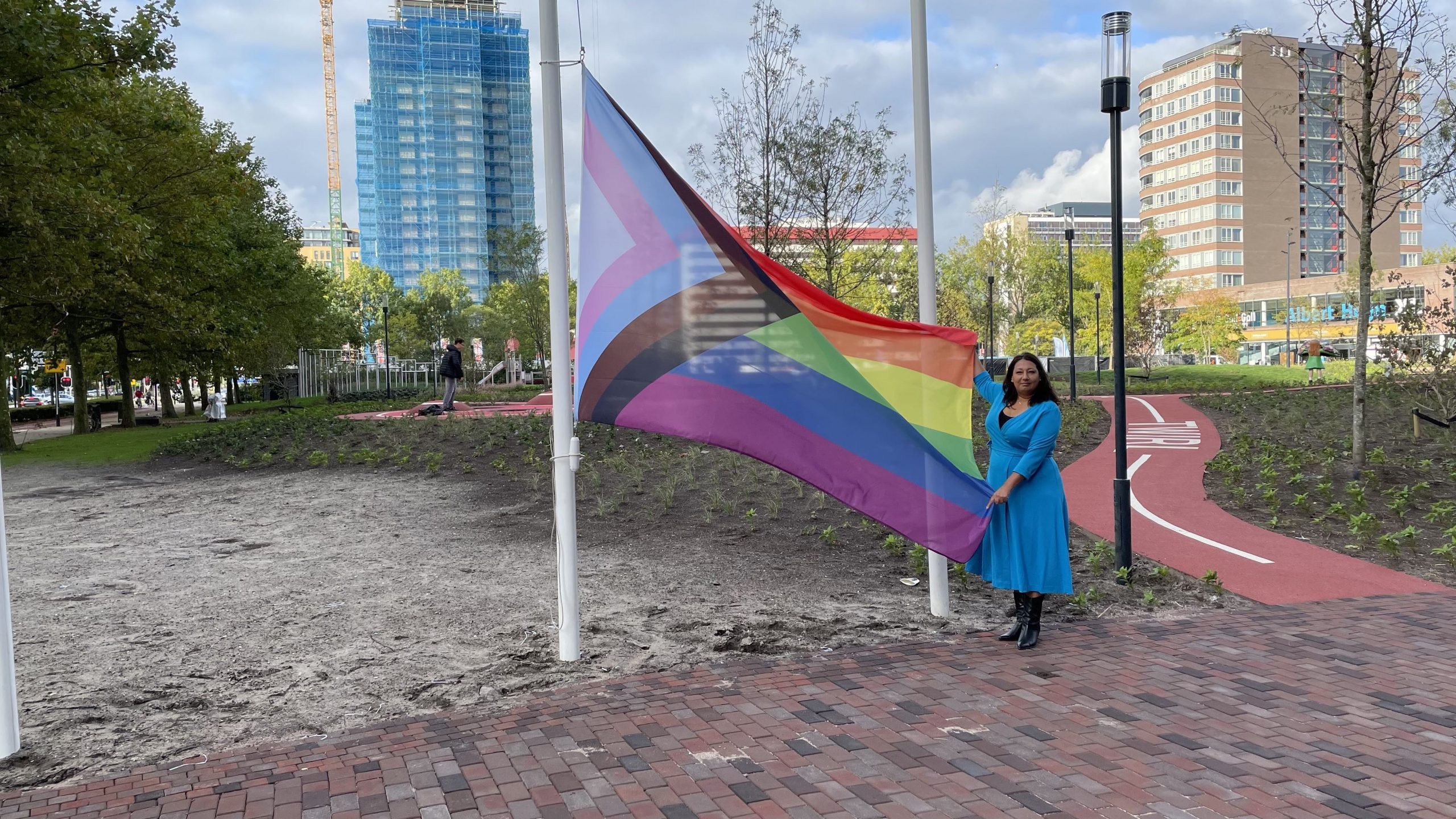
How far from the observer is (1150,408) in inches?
935

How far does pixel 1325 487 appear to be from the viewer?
432 inches

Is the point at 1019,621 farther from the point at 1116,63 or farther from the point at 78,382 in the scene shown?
the point at 78,382

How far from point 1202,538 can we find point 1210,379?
3102 centimetres

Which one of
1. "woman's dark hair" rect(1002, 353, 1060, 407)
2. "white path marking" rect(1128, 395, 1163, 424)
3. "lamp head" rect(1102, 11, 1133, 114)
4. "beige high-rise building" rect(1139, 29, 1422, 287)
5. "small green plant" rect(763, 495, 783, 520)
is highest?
"beige high-rise building" rect(1139, 29, 1422, 287)

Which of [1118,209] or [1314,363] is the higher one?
[1118,209]

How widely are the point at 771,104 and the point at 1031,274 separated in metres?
44.6

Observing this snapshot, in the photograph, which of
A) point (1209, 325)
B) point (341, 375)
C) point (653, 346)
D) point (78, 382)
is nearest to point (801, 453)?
point (653, 346)

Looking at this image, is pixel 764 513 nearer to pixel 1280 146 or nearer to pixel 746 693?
pixel 746 693

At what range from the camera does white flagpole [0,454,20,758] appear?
171 inches

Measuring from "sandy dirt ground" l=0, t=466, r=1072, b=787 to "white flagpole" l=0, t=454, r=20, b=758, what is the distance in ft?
0.31

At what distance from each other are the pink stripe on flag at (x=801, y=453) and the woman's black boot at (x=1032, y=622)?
0.47 meters

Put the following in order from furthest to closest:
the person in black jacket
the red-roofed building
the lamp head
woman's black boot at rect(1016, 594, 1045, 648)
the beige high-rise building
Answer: the beige high-rise building, the person in black jacket, the red-roofed building, the lamp head, woman's black boot at rect(1016, 594, 1045, 648)

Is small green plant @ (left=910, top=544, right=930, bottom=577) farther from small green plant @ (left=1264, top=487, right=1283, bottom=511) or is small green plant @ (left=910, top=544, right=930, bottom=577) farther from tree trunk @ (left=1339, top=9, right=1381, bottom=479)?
tree trunk @ (left=1339, top=9, right=1381, bottom=479)

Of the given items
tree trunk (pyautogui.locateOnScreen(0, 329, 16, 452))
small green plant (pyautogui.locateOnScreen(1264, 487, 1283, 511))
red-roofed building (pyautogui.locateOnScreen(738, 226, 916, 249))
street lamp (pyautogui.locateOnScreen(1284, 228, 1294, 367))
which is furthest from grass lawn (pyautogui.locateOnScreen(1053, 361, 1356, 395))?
tree trunk (pyautogui.locateOnScreen(0, 329, 16, 452))
